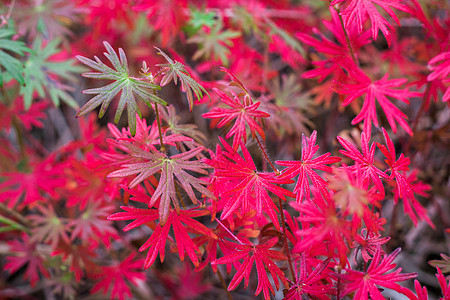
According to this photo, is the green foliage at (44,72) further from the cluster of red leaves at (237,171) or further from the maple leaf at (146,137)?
the maple leaf at (146,137)

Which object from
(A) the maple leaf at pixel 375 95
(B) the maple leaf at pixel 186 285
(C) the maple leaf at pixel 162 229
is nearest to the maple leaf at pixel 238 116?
(C) the maple leaf at pixel 162 229

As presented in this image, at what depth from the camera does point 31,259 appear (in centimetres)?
170

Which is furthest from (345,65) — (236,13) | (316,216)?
(236,13)

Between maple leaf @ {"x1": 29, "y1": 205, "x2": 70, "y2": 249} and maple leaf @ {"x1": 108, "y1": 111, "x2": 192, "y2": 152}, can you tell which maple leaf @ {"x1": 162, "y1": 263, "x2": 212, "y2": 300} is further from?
maple leaf @ {"x1": 108, "y1": 111, "x2": 192, "y2": 152}

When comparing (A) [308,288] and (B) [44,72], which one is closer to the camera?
(A) [308,288]

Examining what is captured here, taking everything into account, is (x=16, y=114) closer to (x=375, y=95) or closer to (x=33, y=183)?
(x=33, y=183)

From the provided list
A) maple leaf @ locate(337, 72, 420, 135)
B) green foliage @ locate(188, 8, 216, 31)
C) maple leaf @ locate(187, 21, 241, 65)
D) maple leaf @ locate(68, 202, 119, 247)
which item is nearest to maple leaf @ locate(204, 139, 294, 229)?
maple leaf @ locate(337, 72, 420, 135)

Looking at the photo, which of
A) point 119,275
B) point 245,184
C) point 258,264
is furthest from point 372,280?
point 119,275

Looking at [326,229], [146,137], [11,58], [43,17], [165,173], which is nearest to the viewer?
[326,229]

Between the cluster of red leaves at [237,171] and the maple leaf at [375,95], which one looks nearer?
the cluster of red leaves at [237,171]

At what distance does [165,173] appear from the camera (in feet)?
3.18

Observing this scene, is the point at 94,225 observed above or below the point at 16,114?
below

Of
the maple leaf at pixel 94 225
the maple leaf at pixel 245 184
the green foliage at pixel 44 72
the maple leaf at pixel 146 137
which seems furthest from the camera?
the green foliage at pixel 44 72

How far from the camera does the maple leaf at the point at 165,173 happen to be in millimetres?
935
